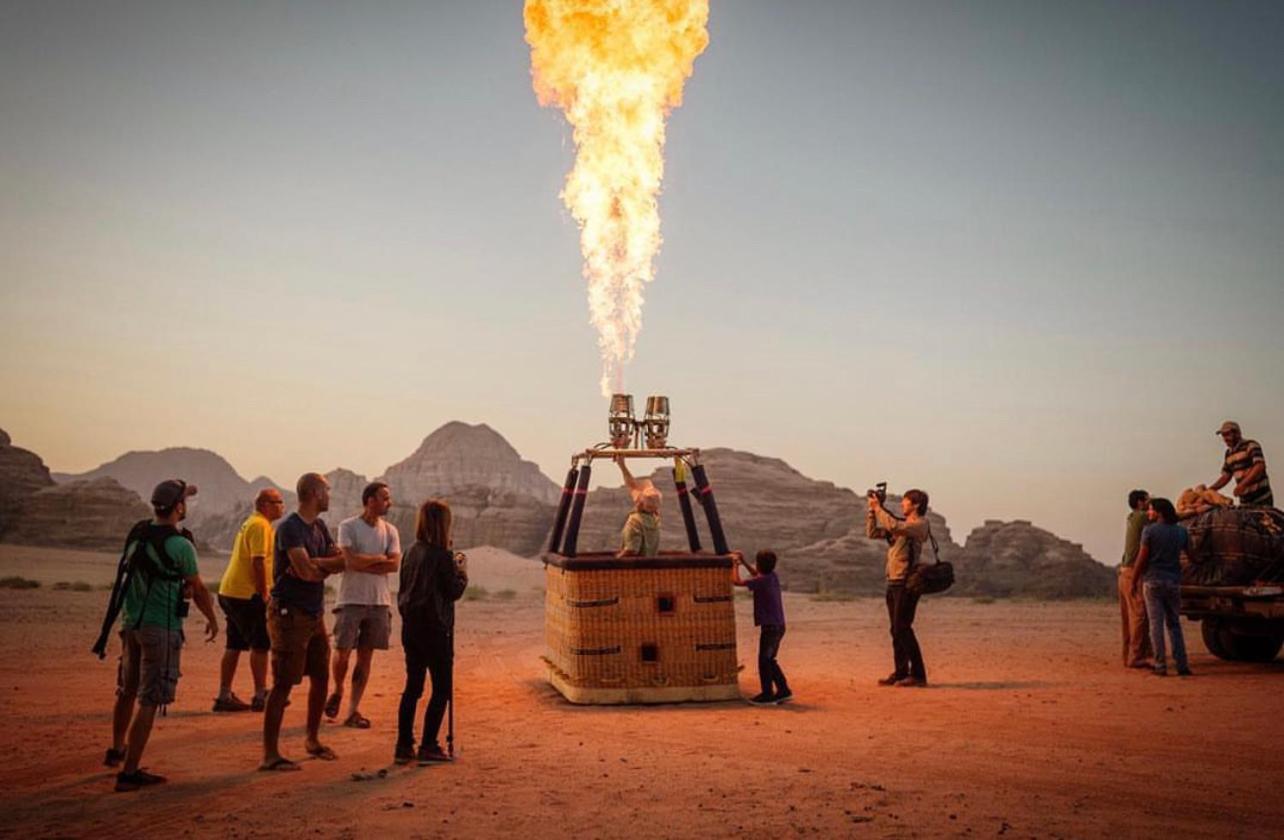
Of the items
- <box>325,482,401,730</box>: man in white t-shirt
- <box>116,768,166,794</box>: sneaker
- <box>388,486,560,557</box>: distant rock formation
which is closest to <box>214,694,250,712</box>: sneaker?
<box>325,482,401,730</box>: man in white t-shirt

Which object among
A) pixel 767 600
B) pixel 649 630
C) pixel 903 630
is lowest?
pixel 903 630

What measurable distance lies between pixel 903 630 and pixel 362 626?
19.5 feet

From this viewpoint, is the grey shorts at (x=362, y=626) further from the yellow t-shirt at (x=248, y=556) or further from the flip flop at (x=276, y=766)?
the flip flop at (x=276, y=766)

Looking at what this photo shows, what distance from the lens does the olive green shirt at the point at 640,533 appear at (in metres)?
11.3

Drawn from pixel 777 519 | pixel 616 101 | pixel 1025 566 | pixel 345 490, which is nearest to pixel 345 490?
pixel 345 490

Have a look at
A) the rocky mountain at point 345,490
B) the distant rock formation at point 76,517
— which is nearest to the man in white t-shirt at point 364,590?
the distant rock formation at point 76,517

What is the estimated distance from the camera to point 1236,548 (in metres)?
13.7

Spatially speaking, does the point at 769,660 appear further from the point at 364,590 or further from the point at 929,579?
the point at 364,590

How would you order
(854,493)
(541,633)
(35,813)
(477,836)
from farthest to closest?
(854,493) < (541,633) < (35,813) < (477,836)

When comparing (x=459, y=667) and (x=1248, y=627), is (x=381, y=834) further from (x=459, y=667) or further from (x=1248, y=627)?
(x=1248, y=627)

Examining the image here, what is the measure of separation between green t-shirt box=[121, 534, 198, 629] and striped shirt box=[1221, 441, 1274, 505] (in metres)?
12.8

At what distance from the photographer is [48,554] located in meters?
56.0

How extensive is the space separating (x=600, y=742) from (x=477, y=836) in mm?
2795

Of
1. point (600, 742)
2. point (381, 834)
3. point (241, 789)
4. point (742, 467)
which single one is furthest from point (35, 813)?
point (742, 467)
